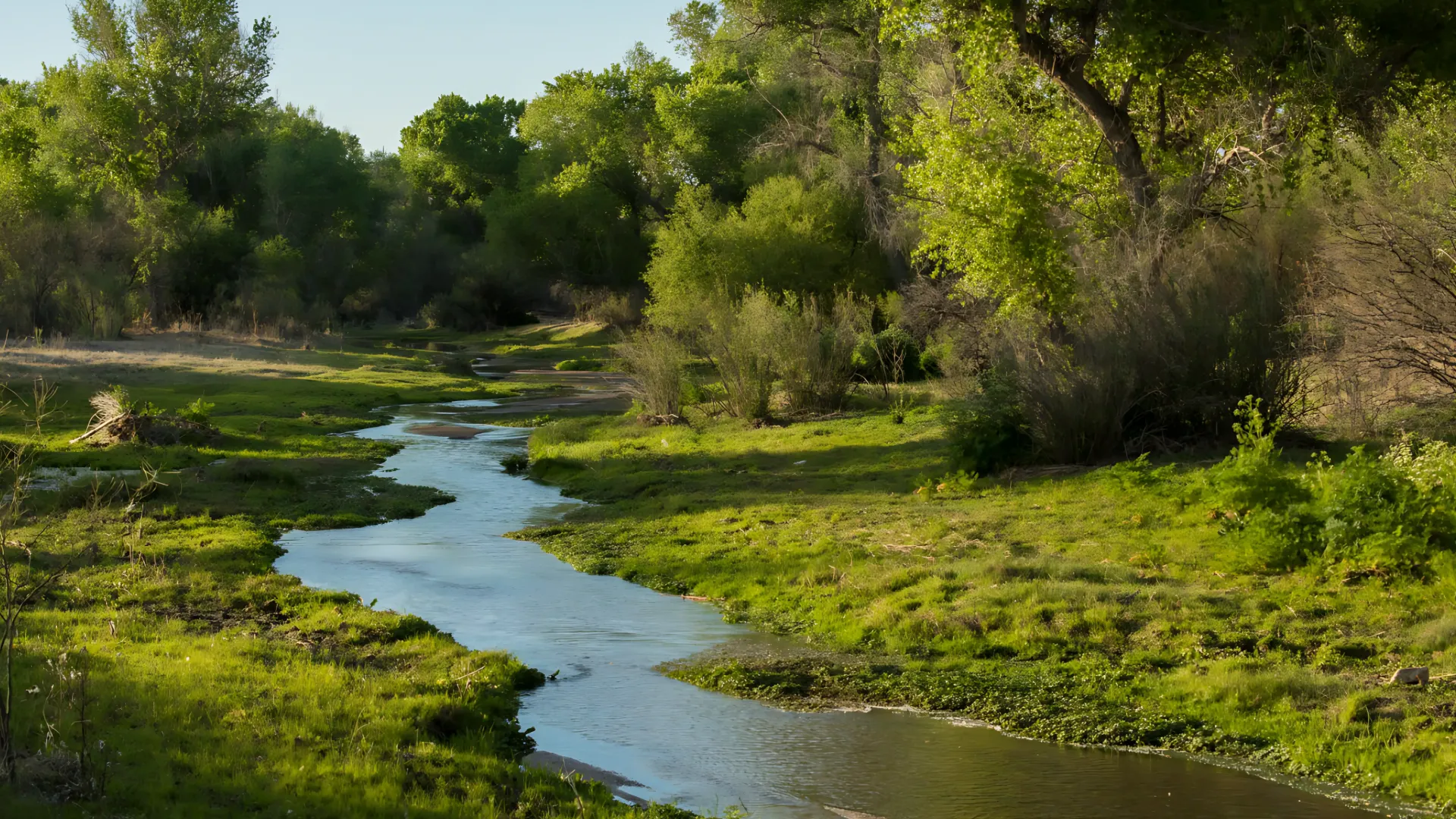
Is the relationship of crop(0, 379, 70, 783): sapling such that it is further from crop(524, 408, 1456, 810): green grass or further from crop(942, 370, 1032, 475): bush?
crop(942, 370, 1032, 475): bush

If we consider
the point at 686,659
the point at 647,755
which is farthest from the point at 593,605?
the point at 647,755

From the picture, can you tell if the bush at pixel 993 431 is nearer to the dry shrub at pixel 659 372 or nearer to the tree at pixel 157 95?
the dry shrub at pixel 659 372

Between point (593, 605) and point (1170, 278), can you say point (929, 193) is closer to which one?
point (1170, 278)

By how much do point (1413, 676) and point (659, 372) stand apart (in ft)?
64.8

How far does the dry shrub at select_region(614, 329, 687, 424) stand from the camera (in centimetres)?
2686

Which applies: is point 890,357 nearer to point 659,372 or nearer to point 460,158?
point 659,372

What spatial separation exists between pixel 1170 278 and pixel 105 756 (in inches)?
606

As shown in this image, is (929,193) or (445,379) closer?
(929,193)

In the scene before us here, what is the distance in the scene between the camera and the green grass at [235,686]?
6.66 metres

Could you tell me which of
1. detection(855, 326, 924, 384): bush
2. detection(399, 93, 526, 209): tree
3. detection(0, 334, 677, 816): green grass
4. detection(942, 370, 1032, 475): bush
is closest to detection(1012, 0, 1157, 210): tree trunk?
detection(942, 370, 1032, 475): bush

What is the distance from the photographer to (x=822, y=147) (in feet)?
146

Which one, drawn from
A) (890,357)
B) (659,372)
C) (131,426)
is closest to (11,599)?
(131,426)

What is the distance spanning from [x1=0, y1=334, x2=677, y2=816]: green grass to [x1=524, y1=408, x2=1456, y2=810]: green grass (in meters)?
2.58

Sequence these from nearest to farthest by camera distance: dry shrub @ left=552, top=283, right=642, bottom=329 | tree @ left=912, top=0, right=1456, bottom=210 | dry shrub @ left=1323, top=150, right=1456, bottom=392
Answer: dry shrub @ left=1323, top=150, right=1456, bottom=392 → tree @ left=912, top=0, right=1456, bottom=210 → dry shrub @ left=552, top=283, right=642, bottom=329
